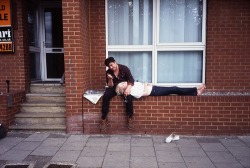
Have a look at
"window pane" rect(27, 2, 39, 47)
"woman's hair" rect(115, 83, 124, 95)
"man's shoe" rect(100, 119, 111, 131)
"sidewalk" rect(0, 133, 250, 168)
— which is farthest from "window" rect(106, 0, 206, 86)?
"window pane" rect(27, 2, 39, 47)

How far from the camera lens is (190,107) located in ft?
18.1

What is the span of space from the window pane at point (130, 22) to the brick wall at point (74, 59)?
979mm

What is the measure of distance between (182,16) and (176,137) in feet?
9.79

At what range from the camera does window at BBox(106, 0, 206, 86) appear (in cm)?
636

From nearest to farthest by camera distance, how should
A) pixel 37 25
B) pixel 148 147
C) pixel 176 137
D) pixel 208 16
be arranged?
pixel 148 147 → pixel 176 137 → pixel 208 16 → pixel 37 25

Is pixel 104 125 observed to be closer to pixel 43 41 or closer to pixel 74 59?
pixel 74 59

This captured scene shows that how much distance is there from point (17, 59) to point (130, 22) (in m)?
2.98

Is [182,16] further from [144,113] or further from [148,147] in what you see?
[148,147]

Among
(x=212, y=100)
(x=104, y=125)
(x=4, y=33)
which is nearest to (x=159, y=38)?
(x=212, y=100)

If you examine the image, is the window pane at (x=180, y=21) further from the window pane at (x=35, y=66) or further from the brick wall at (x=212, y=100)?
the window pane at (x=35, y=66)

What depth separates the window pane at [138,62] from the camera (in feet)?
21.6

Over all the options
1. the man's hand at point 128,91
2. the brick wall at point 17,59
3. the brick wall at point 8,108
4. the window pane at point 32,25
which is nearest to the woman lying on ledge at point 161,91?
the man's hand at point 128,91

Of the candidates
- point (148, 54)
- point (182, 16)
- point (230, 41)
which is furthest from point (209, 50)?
point (148, 54)

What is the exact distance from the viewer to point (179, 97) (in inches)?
218
